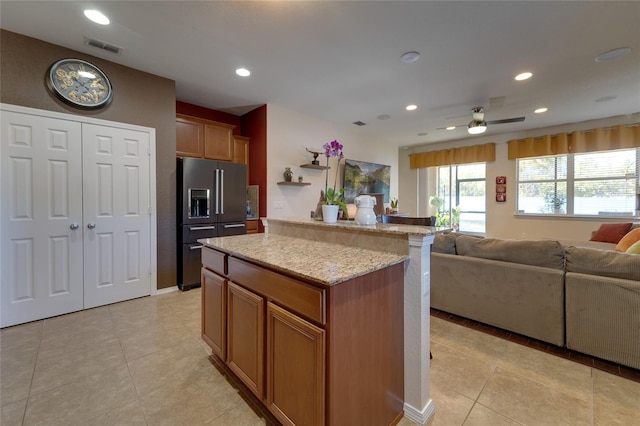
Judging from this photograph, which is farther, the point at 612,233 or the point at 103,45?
the point at 612,233

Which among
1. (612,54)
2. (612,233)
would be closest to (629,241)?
(612,233)

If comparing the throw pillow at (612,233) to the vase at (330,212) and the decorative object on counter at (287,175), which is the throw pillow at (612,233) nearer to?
the vase at (330,212)

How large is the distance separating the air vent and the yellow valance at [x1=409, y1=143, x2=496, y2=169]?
6.50 meters

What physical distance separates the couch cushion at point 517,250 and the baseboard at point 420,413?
1488 mm

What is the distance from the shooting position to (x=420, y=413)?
4.74ft

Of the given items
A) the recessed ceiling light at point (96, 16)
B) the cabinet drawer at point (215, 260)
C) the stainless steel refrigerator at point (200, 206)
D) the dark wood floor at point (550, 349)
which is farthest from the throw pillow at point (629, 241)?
the recessed ceiling light at point (96, 16)

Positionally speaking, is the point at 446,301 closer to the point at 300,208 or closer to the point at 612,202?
the point at 300,208

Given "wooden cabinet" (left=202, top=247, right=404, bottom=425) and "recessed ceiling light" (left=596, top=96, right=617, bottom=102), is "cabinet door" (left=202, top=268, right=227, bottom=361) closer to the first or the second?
"wooden cabinet" (left=202, top=247, right=404, bottom=425)

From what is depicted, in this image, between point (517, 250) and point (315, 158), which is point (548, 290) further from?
point (315, 158)

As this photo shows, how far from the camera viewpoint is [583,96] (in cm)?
391

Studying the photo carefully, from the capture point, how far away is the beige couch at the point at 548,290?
187cm

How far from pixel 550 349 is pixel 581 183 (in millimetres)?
4811

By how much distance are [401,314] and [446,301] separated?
155 centimetres

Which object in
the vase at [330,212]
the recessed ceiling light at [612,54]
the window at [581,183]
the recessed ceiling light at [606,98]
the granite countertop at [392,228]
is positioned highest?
the recessed ceiling light at [606,98]
